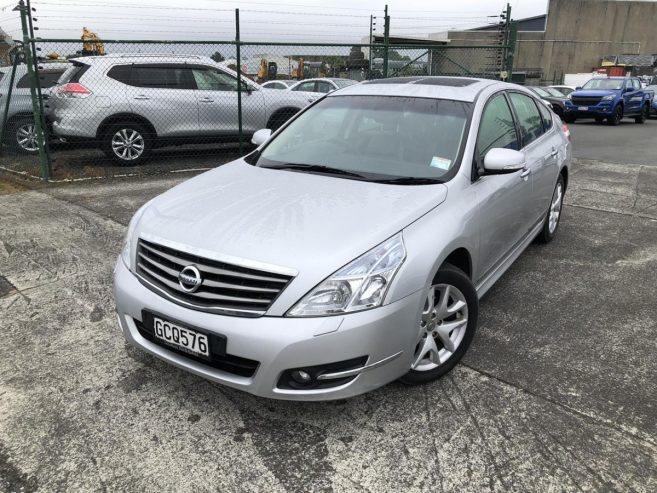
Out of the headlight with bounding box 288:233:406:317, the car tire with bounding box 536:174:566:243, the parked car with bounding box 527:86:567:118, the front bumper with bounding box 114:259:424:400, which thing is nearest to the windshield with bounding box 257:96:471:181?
the headlight with bounding box 288:233:406:317

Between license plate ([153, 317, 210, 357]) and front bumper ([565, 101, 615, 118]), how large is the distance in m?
20.4

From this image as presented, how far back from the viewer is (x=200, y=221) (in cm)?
274

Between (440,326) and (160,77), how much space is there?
290 inches

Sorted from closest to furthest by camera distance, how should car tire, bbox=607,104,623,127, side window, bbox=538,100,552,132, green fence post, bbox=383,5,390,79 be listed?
1. side window, bbox=538,100,552,132
2. green fence post, bbox=383,5,390,79
3. car tire, bbox=607,104,623,127

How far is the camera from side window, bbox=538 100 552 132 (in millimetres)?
4977

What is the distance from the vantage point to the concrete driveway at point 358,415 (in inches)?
90.2

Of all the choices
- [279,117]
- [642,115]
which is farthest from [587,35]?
[279,117]

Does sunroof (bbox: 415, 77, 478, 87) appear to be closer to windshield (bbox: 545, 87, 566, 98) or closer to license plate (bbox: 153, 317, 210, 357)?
license plate (bbox: 153, 317, 210, 357)

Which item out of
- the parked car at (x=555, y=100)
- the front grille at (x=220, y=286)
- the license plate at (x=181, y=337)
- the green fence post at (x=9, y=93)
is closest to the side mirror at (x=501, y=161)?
the front grille at (x=220, y=286)

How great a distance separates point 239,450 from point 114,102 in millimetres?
7185

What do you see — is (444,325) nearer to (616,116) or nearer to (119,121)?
(119,121)

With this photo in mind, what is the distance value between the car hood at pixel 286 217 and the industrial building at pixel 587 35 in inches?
1802

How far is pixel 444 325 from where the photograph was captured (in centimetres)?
290

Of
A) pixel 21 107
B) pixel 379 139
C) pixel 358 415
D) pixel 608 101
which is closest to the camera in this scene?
pixel 358 415
